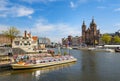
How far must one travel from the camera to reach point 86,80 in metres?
45.4

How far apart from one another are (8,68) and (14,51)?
36650 mm

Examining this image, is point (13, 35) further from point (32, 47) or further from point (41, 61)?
point (41, 61)

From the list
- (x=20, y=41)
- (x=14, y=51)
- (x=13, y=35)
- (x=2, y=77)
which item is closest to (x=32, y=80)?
(x=2, y=77)

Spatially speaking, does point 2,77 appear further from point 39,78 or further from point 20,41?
point 20,41

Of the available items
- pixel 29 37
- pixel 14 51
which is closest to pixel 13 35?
pixel 29 37

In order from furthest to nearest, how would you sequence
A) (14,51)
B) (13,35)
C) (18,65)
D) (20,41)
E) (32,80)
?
(13,35) → (20,41) → (14,51) → (18,65) → (32,80)

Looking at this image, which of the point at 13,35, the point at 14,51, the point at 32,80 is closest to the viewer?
the point at 32,80

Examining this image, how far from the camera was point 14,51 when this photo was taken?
305ft

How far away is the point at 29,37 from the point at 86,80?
66.0 metres

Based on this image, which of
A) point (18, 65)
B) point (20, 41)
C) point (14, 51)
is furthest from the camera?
point (20, 41)

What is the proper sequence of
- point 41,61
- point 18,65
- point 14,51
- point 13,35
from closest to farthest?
point 18,65, point 41,61, point 14,51, point 13,35

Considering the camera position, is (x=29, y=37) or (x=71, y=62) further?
(x=29, y=37)

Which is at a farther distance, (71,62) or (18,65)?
(71,62)

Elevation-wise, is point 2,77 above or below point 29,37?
below
